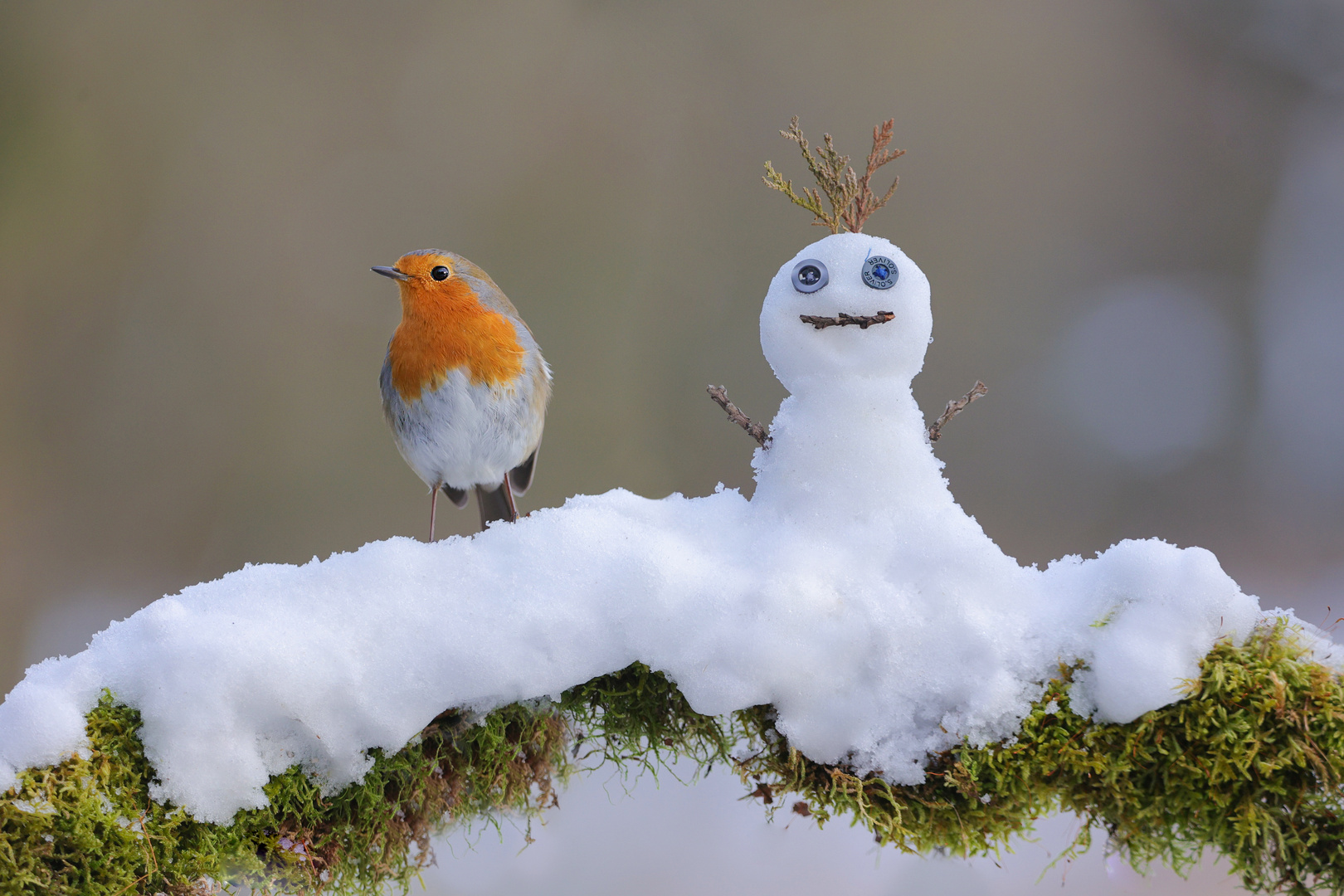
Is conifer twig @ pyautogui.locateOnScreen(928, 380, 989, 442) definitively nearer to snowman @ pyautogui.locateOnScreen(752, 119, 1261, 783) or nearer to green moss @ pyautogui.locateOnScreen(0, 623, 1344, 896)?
snowman @ pyautogui.locateOnScreen(752, 119, 1261, 783)

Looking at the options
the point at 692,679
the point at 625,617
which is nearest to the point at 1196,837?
the point at 692,679

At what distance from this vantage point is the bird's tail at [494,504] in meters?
1.96

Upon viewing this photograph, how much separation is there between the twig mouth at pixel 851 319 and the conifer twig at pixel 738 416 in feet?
0.54

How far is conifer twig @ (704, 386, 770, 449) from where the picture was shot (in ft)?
4.25

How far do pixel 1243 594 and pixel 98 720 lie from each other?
1.41 m

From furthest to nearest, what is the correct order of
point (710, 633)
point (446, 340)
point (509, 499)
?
point (509, 499)
point (446, 340)
point (710, 633)

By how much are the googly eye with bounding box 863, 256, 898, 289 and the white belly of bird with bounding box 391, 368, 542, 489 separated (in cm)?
70

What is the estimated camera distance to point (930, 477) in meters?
1.28

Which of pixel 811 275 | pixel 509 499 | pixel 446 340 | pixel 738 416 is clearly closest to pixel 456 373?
pixel 446 340

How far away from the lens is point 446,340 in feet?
5.18

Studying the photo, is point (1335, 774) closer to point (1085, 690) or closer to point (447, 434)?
point (1085, 690)

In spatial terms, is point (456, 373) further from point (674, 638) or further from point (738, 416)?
point (674, 638)

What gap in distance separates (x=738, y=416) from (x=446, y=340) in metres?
0.59

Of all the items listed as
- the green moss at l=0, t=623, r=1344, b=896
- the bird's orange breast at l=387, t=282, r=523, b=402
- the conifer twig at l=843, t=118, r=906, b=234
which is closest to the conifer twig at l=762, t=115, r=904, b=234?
the conifer twig at l=843, t=118, r=906, b=234
